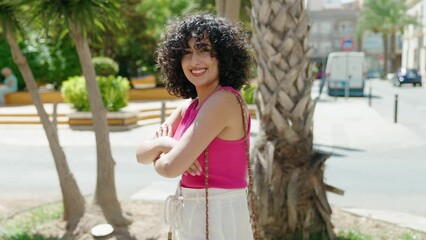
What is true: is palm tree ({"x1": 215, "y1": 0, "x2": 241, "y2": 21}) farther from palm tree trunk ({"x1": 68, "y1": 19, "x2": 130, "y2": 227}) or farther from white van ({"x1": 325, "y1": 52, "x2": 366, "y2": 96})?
white van ({"x1": 325, "y1": 52, "x2": 366, "y2": 96})

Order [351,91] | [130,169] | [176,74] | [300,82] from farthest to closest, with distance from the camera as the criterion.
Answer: [351,91] < [130,169] < [300,82] < [176,74]

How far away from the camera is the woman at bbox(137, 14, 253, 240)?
2.04m

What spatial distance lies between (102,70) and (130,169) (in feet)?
47.6

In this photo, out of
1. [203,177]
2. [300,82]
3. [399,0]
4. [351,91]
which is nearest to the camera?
[203,177]

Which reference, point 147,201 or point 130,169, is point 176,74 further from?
point 130,169

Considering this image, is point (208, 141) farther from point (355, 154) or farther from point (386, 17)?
point (386, 17)

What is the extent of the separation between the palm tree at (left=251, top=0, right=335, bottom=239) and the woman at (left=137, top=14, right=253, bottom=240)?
226cm

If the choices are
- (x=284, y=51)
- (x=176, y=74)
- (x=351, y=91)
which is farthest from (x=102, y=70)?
(x=176, y=74)

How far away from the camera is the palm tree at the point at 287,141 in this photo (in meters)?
4.52

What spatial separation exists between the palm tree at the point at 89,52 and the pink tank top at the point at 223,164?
3294mm

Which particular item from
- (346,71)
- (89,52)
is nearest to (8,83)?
(346,71)

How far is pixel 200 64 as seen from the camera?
2152 millimetres

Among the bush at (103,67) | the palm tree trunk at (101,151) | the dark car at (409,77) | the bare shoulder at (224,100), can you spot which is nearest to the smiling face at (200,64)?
the bare shoulder at (224,100)

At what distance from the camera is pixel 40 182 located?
8484 mm
